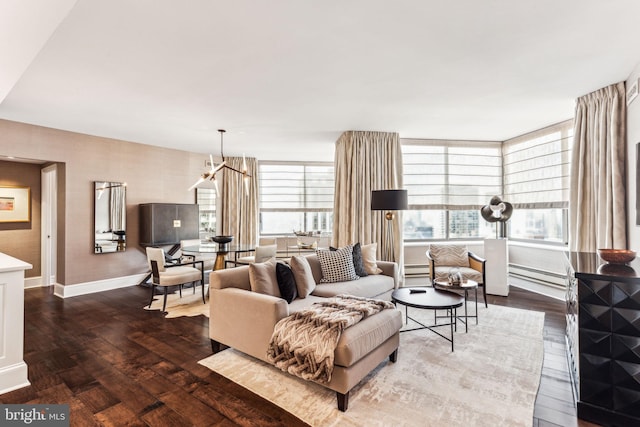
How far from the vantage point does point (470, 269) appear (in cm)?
451

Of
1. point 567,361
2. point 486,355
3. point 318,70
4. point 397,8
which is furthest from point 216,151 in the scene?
point 567,361

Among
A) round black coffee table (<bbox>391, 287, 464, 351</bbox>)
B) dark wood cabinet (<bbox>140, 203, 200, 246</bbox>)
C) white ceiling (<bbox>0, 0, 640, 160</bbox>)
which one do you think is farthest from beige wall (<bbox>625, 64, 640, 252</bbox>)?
dark wood cabinet (<bbox>140, 203, 200, 246</bbox>)

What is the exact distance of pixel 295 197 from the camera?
772 cm

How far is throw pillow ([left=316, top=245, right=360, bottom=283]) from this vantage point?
12.5 ft

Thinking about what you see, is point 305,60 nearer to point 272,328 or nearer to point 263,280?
point 263,280

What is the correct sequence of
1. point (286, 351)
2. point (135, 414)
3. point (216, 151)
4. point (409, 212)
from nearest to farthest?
point (135, 414) → point (286, 351) → point (409, 212) → point (216, 151)

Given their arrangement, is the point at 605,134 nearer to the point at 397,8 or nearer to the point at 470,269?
the point at 470,269

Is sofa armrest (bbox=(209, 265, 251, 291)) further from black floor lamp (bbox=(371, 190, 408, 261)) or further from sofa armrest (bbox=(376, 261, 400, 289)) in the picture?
black floor lamp (bbox=(371, 190, 408, 261))

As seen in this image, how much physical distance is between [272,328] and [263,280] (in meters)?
0.62

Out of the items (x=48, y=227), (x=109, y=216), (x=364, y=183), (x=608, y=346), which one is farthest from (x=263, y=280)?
(x=48, y=227)

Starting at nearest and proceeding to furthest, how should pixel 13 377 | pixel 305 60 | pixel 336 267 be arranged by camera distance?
pixel 13 377 → pixel 305 60 → pixel 336 267

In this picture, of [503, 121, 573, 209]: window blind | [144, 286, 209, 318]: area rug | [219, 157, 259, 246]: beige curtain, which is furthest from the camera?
[219, 157, 259, 246]: beige curtain

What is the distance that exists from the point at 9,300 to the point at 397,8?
361 centimetres

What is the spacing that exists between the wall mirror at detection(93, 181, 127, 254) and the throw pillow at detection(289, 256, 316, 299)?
399cm
